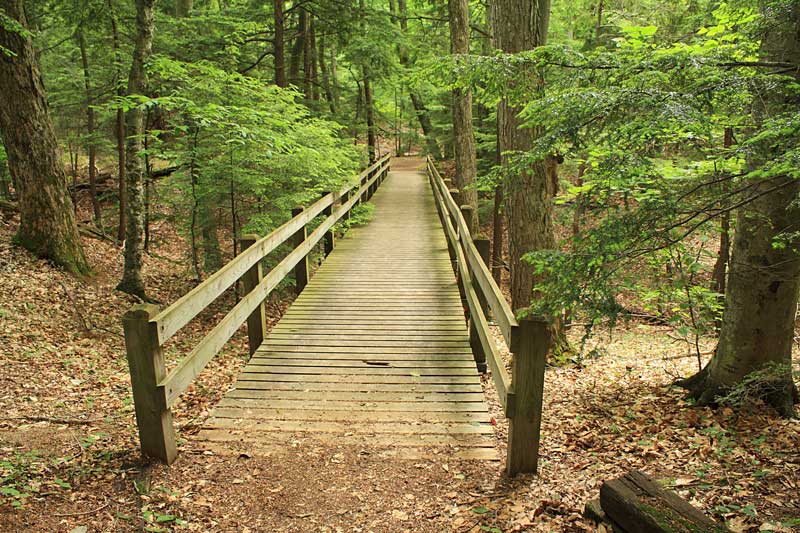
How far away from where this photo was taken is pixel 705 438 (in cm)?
370

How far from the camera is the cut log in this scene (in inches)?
83.5

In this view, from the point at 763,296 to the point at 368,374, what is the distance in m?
3.50

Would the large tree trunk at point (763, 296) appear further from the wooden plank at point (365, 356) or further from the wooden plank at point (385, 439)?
the wooden plank at point (365, 356)

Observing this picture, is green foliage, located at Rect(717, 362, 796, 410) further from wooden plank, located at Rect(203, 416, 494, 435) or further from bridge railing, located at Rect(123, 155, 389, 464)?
bridge railing, located at Rect(123, 155, 389, 464)

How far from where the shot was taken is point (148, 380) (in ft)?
10.2

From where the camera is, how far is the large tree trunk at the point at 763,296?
3.71 metres

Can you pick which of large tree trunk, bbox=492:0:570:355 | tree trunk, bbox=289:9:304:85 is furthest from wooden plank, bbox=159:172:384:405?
tree trunk, bbox=289:9:304:85

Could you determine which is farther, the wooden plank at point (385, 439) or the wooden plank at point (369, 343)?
the wooden plank at point (369, 343)

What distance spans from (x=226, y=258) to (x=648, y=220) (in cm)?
1026

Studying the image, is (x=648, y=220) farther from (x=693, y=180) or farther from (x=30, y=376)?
(x=30, y=376)

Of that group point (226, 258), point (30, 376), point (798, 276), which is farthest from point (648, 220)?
point (226, 258)

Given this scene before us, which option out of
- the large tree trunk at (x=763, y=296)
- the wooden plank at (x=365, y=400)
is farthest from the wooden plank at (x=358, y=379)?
the large tree trunk at (x=763, y=296)

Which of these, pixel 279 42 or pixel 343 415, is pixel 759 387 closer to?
pixel 343 415

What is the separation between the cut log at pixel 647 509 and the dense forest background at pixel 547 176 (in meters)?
0.56
